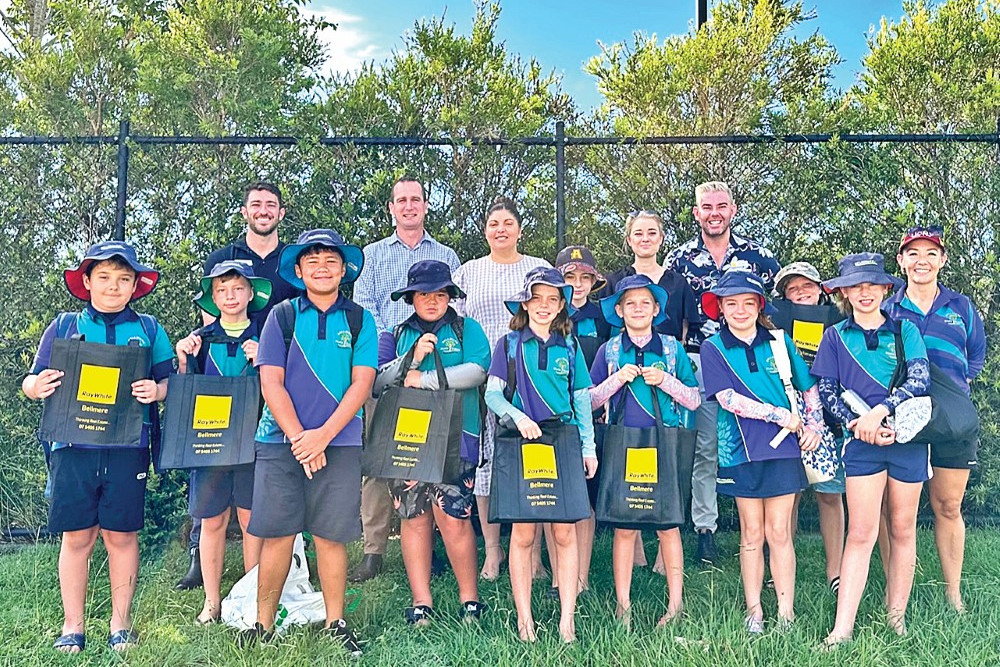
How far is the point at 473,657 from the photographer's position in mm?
3484

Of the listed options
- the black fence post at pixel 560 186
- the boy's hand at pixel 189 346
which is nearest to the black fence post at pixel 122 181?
the boy's hand at pixel 189 346

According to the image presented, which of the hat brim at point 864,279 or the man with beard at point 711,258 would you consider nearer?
the hat brim at point 864,279

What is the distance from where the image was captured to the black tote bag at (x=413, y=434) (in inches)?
145

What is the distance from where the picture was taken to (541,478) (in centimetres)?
362

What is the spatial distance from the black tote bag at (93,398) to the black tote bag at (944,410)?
3485 millimetres

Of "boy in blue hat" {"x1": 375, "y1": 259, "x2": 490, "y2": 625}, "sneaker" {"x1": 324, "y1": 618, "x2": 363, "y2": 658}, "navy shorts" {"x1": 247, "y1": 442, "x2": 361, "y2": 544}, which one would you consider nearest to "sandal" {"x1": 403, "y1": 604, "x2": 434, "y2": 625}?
"boy in blue hat" {"x1": 375, "y1": 259, "x2": 490, "y2": 625}

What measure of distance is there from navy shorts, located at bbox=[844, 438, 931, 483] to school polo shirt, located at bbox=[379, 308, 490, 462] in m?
1.76

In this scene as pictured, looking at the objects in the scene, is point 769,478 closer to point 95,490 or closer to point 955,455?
point 955,455

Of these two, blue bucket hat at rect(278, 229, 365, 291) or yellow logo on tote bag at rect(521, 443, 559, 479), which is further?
blue bucket hat at rect(278, 229, 365, 291)

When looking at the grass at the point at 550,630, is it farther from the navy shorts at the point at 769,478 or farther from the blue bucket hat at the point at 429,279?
the blue bucket hat at the point at 429,279

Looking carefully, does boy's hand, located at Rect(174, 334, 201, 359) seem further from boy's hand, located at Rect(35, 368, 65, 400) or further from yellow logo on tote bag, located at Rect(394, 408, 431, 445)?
yellow logo on tote bag, located at Rect(394, 408, 431, 445)

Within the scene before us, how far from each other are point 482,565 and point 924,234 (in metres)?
3.00

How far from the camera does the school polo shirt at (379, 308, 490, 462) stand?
390 cm

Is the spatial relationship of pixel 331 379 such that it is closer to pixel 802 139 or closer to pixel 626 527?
pixel 626 527
